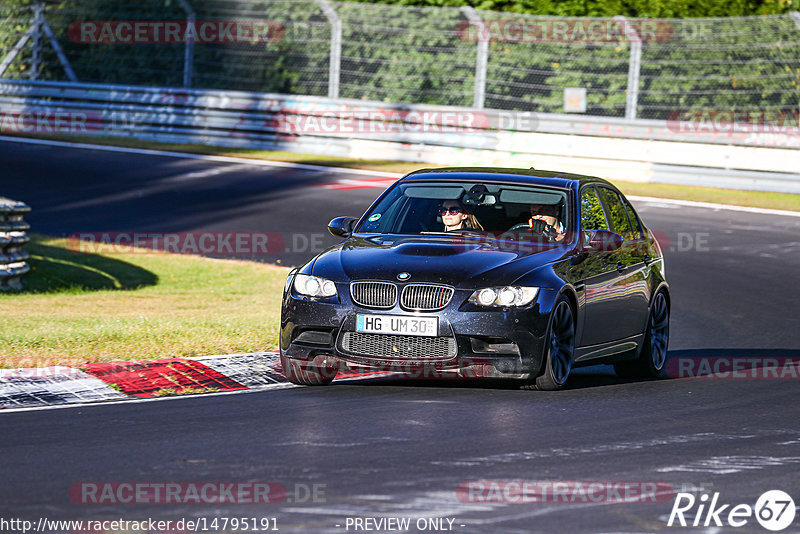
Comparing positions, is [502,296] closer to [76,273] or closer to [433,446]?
[433,446]

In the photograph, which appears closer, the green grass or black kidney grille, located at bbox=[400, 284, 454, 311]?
black kidney grille, located at bbox=[400, 284, 454, 311]

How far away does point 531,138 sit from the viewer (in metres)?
25.7

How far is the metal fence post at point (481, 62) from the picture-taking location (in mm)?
26786

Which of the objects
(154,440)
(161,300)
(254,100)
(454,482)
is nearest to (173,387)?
(154,440)

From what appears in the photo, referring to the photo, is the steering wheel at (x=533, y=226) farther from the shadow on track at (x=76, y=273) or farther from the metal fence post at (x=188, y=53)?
the metal fence post at (x=188, y=53)

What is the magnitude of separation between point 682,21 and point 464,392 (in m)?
17.8

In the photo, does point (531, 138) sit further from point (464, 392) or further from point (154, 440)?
point (154, 440)

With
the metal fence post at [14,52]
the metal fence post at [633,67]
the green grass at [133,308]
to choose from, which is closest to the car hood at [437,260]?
the green grass at [133,308]

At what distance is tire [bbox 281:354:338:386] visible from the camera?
8.98 m

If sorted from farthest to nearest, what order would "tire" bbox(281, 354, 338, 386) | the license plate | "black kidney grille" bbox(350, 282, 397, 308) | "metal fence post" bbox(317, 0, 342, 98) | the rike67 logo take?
1. "metal fence post" bbox(317, 0, 342, 98)
2. "tire" bbox(281, 354, 338, 386)
3. "black kidney grille" bbox(350, 282, 397, 308)
4. the license plate
5. the rike67 logo

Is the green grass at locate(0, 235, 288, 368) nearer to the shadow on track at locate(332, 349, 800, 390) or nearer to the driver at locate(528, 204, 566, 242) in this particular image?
the shadow on track at locate(332, 349, 800, 390)

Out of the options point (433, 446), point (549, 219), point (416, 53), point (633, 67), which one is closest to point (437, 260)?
point (549, 219)

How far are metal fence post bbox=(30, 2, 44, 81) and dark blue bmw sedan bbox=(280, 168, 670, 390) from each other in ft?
79.4

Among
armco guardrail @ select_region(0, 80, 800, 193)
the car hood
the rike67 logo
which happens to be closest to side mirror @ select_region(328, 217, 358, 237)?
the car hood
